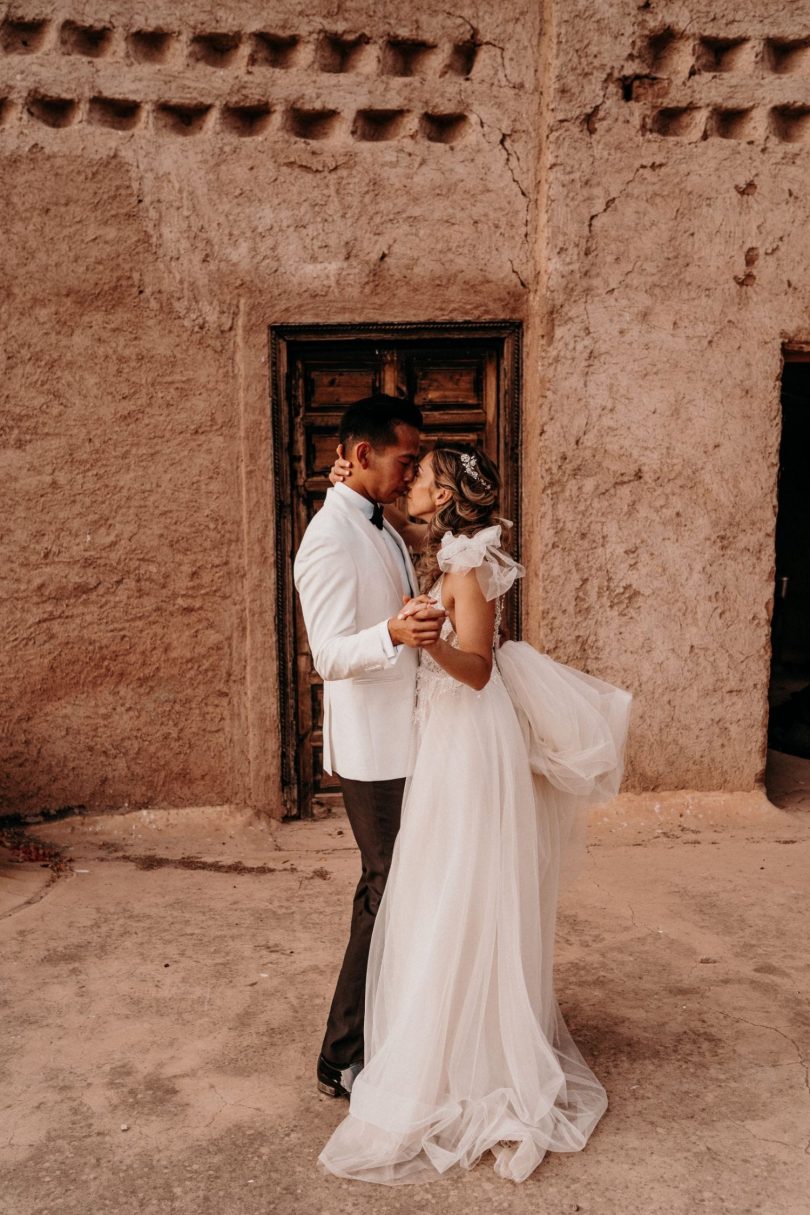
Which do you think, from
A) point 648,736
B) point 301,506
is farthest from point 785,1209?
point 301,506

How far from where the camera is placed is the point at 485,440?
212 inches

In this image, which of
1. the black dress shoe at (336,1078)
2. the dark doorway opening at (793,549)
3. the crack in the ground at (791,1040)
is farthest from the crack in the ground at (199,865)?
the dark doorway opening at (793,549)

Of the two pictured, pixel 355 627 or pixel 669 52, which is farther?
pixel 669 52

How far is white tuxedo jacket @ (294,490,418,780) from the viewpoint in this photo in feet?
9.30

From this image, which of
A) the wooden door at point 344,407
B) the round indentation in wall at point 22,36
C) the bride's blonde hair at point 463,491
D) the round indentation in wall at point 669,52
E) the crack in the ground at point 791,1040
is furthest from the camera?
the wooden door at point 344,407

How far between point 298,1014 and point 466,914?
101 cm

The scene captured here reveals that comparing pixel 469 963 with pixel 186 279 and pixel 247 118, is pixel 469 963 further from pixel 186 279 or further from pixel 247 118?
pixel 247 118

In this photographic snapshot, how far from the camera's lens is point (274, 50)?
4941 millimetres

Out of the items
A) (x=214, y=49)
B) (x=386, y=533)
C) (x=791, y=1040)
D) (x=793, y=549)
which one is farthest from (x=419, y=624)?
(x=793, y=549)

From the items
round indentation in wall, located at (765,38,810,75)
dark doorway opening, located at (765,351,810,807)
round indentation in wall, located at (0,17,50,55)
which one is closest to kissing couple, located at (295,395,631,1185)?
round indentation in wall, located at (0,17,50,55)

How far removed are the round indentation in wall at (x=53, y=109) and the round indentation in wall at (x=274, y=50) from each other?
82cm

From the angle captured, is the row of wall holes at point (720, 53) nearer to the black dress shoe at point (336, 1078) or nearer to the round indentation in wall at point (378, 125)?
the round indentation in wall at point (378, 125)

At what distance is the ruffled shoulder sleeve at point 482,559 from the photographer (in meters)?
2.73

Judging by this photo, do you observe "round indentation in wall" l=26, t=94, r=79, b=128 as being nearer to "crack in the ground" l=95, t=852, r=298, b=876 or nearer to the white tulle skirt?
"crack in the ground" l=95, t=852, r=298, b=876
